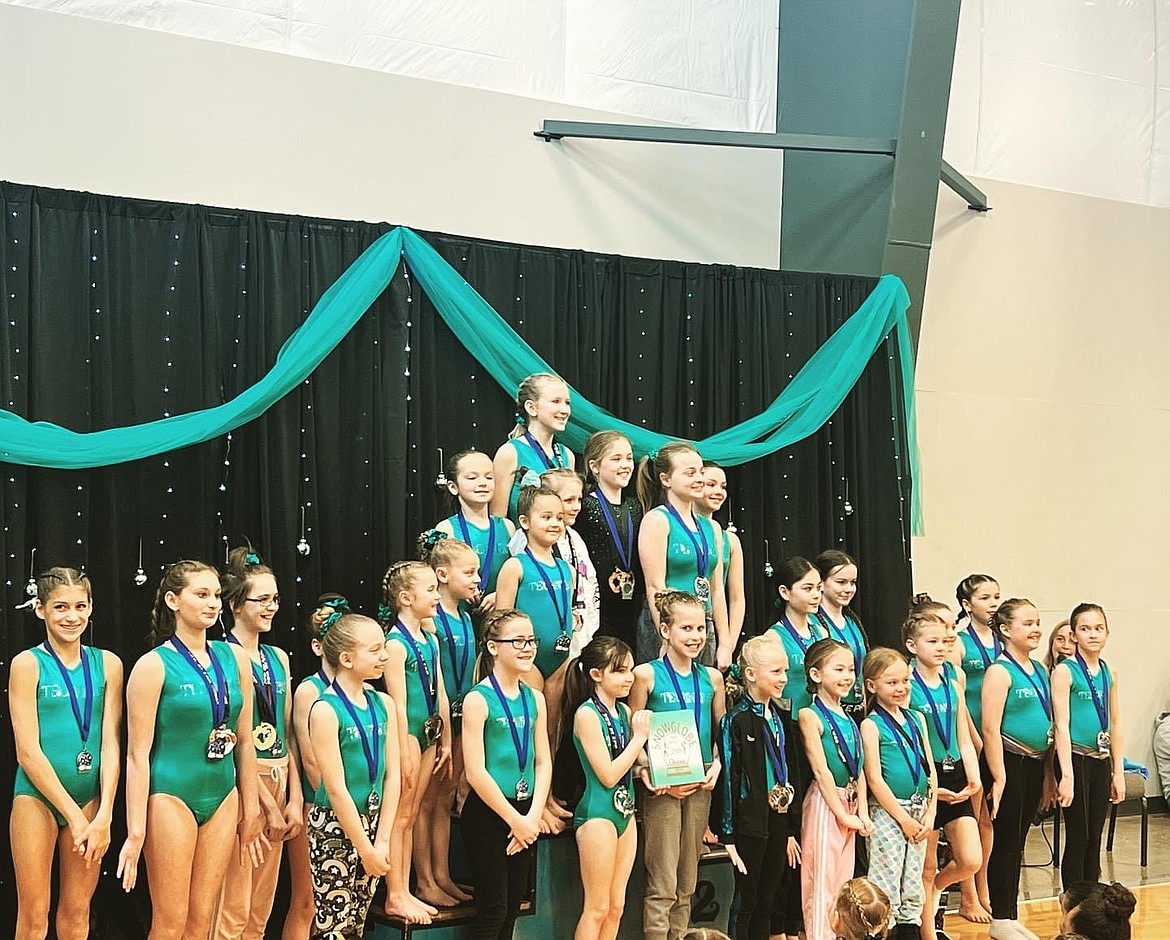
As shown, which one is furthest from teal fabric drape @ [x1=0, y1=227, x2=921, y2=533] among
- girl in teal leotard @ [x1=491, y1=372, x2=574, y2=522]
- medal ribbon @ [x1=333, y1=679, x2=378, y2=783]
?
medal ribbon @ [x1=333, y1=679, x2=378, y2=783]

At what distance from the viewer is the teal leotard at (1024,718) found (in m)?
5.61

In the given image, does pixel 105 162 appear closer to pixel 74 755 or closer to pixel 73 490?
pixel 73 490

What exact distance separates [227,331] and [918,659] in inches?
114

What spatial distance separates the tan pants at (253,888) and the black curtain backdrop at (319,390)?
1.62ft

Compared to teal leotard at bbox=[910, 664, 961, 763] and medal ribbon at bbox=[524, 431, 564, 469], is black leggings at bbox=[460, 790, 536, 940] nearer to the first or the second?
medal ribbon at bbox=[524, 431, 564, 469]

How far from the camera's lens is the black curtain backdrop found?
4852mm

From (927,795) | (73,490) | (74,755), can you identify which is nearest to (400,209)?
(73,490)

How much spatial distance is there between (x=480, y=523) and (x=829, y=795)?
5.20 ft

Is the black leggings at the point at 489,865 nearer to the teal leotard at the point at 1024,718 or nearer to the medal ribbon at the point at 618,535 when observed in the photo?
the medal ribbon at the point at 618,535

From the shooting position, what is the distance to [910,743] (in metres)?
5.05

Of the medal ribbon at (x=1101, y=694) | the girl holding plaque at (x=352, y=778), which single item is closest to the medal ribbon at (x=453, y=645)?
the girl holding plaque at (x=352, y=778)

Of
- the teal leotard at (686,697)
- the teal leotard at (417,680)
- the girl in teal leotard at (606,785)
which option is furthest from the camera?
the teal leotard at (686,697)

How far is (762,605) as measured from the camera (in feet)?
20.4

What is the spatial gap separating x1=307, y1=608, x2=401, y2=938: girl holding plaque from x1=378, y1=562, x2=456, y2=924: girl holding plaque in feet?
0.56
